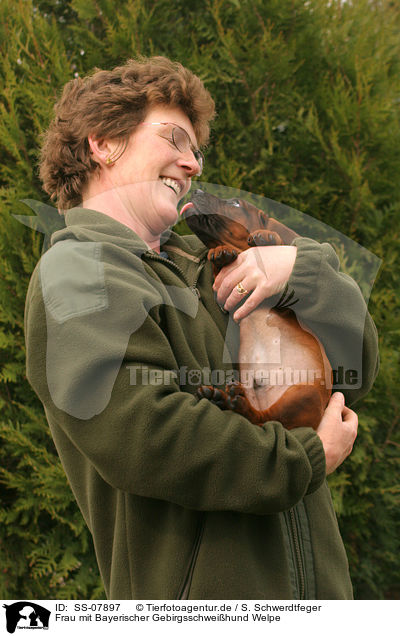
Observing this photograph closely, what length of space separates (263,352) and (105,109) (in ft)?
2.97

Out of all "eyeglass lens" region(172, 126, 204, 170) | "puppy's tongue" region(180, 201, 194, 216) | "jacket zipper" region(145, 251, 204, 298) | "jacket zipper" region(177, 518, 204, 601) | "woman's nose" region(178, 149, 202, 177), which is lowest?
"jacket zipper" region(177, 518, 204, 601)

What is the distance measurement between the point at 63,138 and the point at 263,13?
2099 mm

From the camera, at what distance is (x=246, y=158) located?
335 cm

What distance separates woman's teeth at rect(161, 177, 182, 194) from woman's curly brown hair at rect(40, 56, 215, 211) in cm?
18

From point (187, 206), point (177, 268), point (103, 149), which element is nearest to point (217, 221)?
point (187, 206)

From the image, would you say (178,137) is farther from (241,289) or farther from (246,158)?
(246,158)

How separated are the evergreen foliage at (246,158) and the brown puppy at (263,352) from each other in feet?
4.58

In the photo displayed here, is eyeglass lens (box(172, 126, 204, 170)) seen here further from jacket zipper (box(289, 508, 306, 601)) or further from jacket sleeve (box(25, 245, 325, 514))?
jacket zipper (box(289, 508, 306, 601))

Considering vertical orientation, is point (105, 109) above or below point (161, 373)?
above

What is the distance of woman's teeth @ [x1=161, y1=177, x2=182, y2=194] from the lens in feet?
5.48

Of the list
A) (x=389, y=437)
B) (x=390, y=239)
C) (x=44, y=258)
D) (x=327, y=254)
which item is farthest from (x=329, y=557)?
(x=390, y=239)

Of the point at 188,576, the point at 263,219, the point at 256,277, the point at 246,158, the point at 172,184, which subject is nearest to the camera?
the point at 188,576
